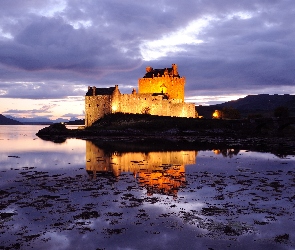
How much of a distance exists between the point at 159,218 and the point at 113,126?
186 ft

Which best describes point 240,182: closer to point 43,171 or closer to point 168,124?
point 43,171

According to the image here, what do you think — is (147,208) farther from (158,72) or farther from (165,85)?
(158,72)

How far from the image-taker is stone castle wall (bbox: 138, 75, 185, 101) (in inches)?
3273

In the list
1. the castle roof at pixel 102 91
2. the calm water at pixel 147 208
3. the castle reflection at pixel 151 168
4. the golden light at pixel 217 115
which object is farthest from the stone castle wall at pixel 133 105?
the calm water at pixel 147 208

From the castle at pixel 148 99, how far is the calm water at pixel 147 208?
4814cm

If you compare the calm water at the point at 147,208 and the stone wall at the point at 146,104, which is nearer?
the calm water at the point at 147,208

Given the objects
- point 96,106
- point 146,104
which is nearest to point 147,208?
point 96,106

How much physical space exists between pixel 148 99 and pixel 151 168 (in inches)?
2076

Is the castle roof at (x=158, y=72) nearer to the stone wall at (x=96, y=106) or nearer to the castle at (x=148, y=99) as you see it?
the castle at (x=148, y=99)

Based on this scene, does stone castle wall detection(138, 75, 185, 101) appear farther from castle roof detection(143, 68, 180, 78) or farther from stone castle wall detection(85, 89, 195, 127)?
stone castle wall detection(85, 89, 195, 127)

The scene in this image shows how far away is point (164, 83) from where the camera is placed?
273ft

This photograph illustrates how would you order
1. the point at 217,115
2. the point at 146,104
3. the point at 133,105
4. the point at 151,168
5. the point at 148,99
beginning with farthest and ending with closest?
the point at 217,115 → the point at 148,99 → the point at 146,104 → the point at 133,105 → the point at 151,168

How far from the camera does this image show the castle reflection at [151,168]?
17766 millimetres

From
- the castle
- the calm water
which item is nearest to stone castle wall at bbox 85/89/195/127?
the castle
